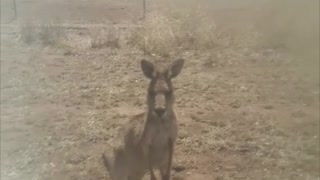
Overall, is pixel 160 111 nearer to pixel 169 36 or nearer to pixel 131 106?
pixel 131 106

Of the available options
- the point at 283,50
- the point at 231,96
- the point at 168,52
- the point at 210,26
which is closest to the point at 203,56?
the point at 168,52

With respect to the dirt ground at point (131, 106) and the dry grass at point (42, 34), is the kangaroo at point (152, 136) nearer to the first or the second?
the dirt ground at point (131, 106)

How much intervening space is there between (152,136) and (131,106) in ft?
4.36

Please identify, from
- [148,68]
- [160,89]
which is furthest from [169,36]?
[160,89]

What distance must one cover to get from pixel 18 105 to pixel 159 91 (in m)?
1.51

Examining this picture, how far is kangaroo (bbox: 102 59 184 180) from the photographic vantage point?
2561 mm

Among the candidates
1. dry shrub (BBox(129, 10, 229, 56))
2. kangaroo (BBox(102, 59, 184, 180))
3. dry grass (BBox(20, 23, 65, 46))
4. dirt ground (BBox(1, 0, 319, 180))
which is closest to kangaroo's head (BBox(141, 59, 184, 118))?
kangaroo (BBox(102, 59, 184, 180))

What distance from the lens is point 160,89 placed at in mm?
2535

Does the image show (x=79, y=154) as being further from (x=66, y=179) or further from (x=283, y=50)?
(x=283, y=50)

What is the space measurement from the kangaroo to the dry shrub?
134 cm

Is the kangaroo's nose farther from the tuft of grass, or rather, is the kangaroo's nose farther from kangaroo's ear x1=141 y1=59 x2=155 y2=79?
the tuft of grass

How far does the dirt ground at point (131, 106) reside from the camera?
3051 mm

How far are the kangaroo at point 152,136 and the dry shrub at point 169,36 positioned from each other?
134 centimetres

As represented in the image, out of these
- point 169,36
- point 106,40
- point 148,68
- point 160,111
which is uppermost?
point 148,68
